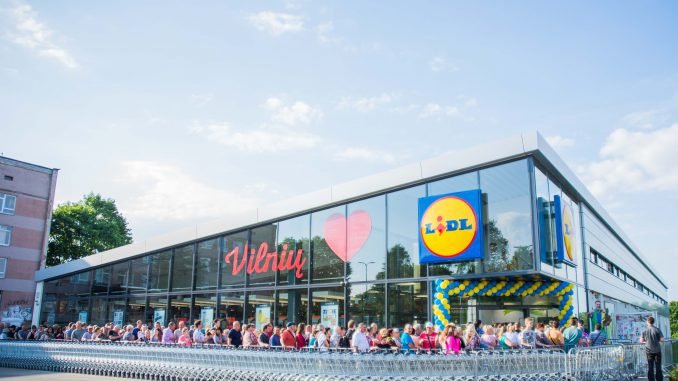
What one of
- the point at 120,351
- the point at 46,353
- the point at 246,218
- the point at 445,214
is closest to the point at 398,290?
the point at 445,214

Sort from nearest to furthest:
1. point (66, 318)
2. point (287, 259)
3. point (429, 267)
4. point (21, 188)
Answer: point (429, 267) → point (287, 259) → point (66, 318) → point (21, 188)

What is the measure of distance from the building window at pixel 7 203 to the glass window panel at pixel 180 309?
2332 centimetres

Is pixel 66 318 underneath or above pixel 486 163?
underneath

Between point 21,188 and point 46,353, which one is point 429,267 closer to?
point 46,353

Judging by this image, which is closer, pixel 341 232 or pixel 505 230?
pixel 505 230

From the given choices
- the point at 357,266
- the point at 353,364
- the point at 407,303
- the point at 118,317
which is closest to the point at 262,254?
the point at 357,266

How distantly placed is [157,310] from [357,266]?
425 inches

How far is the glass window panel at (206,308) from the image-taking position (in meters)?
22.5

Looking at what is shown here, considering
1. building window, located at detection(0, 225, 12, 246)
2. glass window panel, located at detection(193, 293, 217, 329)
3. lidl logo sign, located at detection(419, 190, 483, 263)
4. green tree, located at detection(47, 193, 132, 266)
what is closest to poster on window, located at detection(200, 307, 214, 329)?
glass window panel, located at detection(193, 293, 217, 329)

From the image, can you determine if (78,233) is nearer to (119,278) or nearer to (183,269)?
(119,278)

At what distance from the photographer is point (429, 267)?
17.1 metres

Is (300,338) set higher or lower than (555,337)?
lower

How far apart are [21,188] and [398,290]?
3489 centimetres

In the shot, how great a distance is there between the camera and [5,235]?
4000cm
